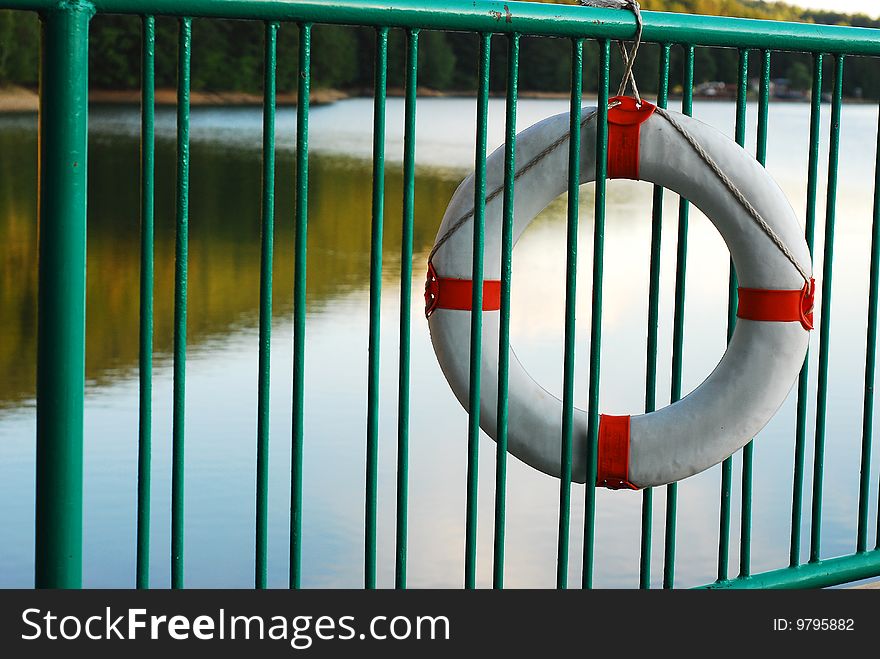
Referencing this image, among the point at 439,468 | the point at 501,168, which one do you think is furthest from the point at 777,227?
the point at 439,468

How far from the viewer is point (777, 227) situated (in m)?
2.06

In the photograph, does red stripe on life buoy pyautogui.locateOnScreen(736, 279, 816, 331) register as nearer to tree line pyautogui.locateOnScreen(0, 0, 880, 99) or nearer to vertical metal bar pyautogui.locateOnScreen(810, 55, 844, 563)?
vertical metal bar pyautogui.locateOnScreen(810, 55, 844, 563)

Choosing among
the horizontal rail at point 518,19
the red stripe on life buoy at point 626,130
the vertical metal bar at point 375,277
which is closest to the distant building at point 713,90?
the horizontal rail at point 518,19

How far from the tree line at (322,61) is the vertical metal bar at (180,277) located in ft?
117

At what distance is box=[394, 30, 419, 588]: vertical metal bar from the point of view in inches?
70.9

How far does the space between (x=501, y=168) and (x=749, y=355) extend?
0.46 metres

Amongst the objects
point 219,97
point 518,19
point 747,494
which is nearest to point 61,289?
point 518,19

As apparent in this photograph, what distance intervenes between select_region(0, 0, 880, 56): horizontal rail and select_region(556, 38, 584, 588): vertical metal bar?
→ 0.20 ft

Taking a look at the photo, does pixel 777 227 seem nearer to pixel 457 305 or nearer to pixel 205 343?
pixel 457 305

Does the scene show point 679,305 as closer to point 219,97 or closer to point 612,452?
point 612,452

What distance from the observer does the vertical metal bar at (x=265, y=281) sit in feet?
5.65

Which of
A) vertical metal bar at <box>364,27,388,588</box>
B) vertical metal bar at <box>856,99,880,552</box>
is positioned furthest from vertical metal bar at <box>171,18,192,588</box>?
vertical metal bar at <box>856,99,880,552</box>

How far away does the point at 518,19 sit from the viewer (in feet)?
6.00

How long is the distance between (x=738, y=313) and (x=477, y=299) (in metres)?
0.43
